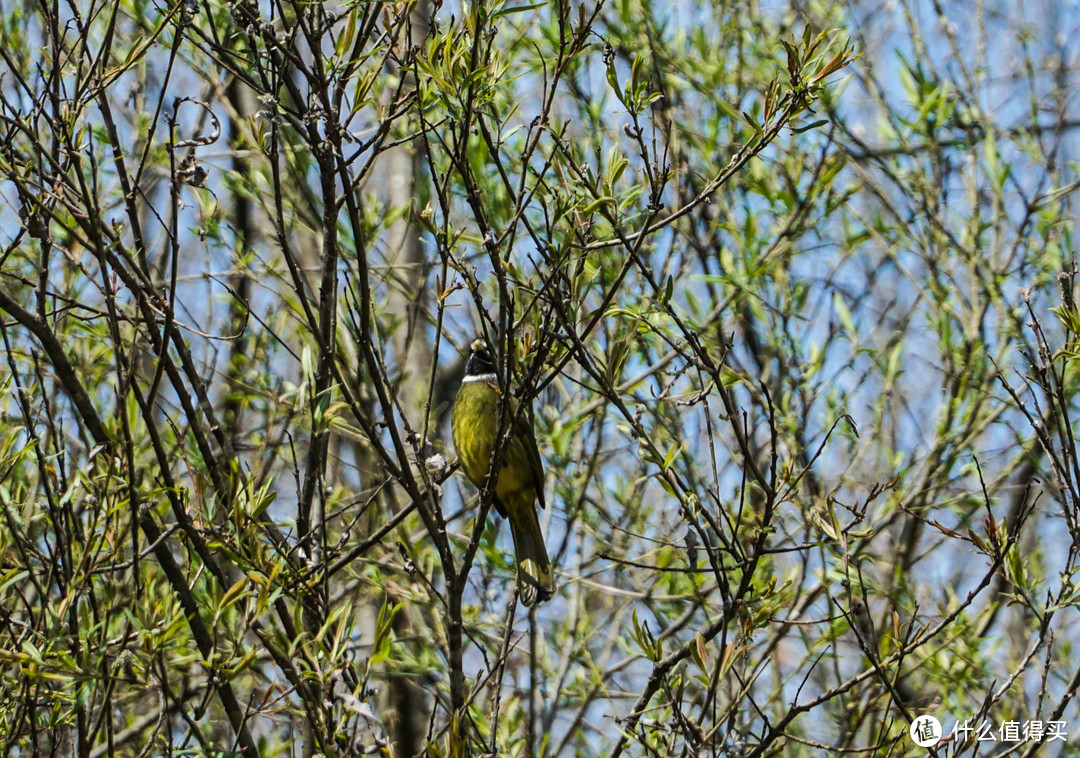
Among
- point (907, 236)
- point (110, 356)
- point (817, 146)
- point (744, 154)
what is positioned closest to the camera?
point (744, 154)

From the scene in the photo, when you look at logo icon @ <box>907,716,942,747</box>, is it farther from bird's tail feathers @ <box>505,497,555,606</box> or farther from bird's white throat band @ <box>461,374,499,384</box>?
bird's white throat band @ <box>461,374,499,384</box>

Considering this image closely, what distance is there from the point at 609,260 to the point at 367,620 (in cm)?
272

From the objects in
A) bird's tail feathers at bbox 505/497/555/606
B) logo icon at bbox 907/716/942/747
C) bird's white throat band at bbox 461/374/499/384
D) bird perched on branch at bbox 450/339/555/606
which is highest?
bird's white throat band at bbox 461/374/499/384

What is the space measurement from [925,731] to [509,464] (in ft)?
6.64

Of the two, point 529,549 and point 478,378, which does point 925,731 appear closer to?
point 529,549

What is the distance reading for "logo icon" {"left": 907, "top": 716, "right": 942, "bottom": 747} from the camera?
2897 mm

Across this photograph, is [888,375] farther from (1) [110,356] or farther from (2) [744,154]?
(1) [110,356]

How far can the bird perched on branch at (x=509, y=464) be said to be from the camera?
460cm

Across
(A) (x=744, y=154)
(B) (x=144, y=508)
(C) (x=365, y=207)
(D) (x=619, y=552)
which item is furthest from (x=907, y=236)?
(B) (x=144, y=508)

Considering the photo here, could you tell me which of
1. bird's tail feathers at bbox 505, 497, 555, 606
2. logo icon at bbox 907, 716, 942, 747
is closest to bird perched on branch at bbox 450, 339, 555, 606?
bird's tail feathers at bbox 505, 497, 555, 606

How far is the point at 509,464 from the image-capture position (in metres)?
4.80

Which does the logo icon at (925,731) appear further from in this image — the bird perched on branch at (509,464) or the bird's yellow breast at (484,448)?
the bird's yellow breast at (484,448)

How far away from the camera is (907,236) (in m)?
5.51

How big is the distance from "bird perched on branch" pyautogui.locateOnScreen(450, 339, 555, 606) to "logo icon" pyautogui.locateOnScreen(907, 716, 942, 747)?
1.53m
